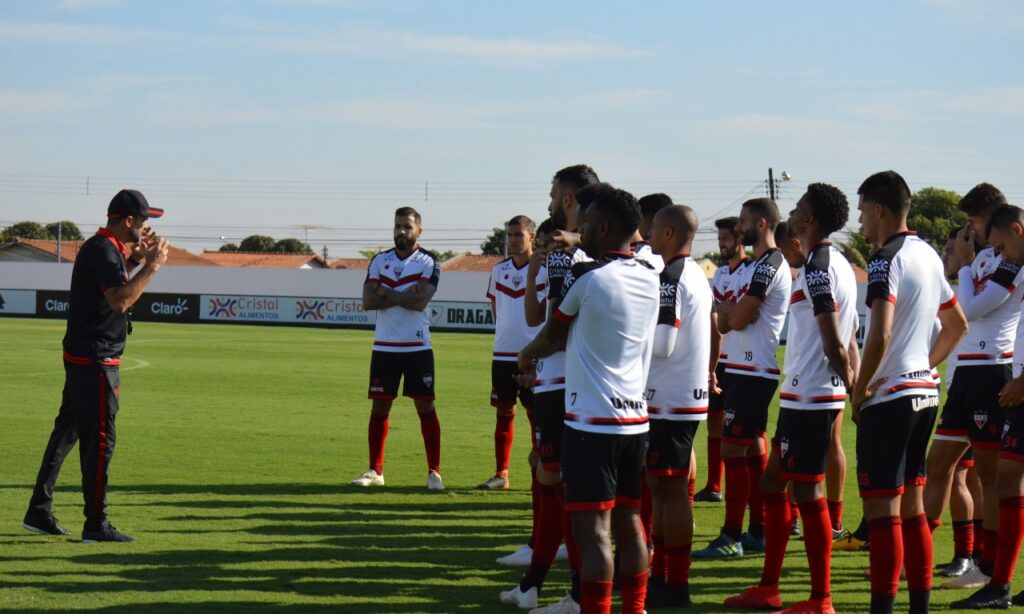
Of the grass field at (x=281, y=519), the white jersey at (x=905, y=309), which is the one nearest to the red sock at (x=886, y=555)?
the white jersey at (x=905, y=309)

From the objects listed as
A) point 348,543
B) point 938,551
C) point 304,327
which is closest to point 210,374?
point 348,543

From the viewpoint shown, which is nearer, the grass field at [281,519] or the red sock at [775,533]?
the red sock at [775,533]

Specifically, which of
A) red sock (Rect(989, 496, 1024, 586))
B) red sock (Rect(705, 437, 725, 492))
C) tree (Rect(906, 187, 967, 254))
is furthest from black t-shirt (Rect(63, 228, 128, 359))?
tree (Rect(906, 187, 967, 254))

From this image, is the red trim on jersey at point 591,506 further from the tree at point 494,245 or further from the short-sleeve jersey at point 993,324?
the tree at point 494,245

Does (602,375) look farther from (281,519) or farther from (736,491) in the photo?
(281,519)

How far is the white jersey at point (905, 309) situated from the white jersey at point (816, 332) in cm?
31

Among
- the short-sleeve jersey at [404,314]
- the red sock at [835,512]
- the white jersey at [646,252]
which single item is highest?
the white jersey at [646,252]

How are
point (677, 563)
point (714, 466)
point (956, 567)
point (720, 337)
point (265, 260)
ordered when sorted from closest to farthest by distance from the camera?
point (677, 563), point (956, 567), point (720, 337), point (714, 466), point (265, 260)

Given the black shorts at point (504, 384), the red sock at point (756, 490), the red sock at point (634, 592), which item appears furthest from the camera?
the black shorts at point (504, 384)

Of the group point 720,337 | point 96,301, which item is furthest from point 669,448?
point 96,301

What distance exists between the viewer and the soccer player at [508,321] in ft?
33.4

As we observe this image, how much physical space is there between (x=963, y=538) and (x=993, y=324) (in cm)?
147

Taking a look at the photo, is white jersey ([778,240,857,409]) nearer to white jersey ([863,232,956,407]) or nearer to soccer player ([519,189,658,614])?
white jersey ([863,232,956,407])

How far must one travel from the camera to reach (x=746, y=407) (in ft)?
27.9
